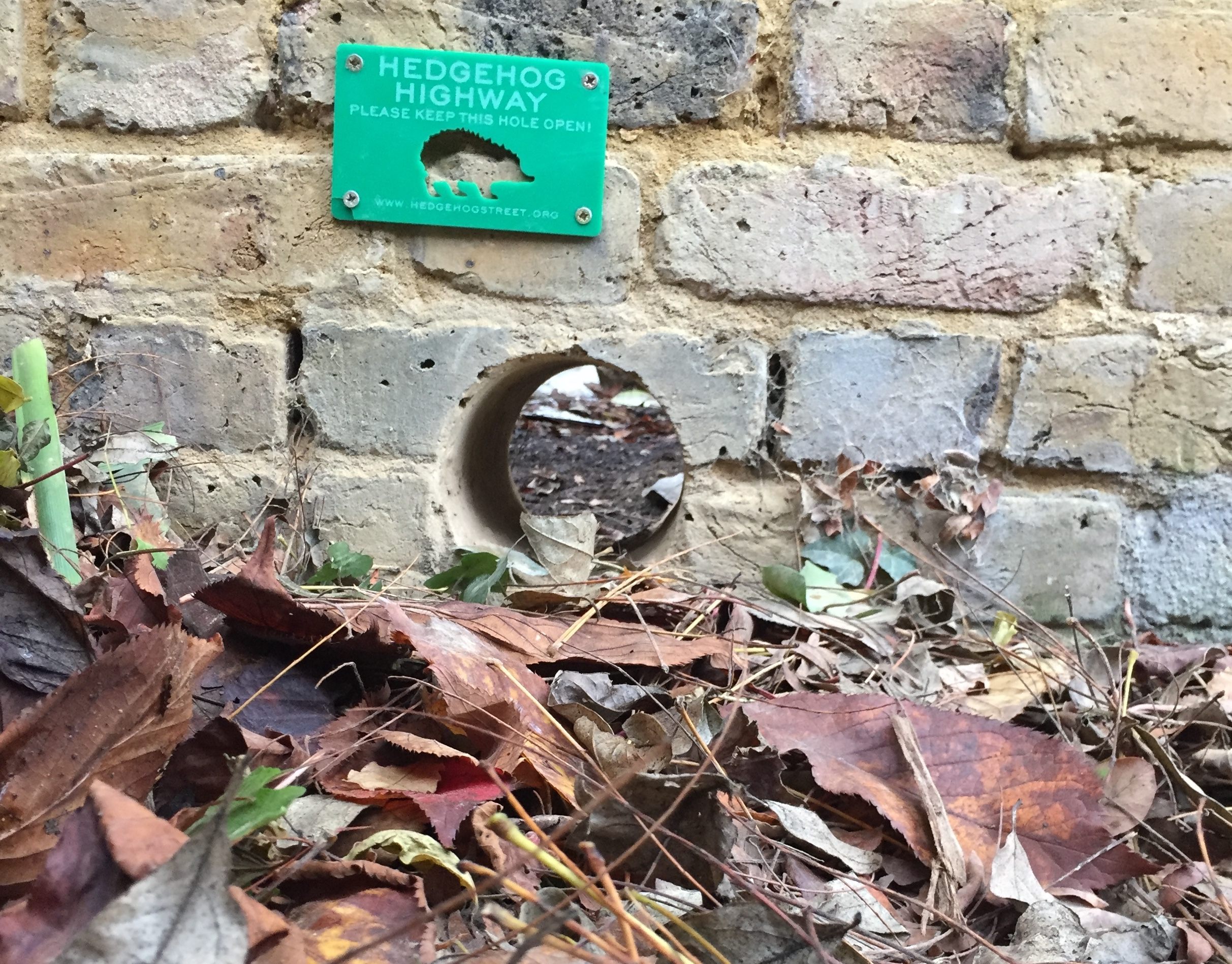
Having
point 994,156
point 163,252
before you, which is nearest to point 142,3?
point 163,252

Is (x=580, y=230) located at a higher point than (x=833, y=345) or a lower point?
higher

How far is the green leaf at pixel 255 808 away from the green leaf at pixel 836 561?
3.54ft

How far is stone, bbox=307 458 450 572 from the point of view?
1.56 metres

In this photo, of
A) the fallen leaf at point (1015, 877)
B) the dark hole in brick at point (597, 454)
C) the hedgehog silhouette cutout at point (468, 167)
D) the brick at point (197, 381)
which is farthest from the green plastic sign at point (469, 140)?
the fallen leaf at point (1015, 877)

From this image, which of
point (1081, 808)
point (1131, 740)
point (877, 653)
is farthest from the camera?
point (877, 653)

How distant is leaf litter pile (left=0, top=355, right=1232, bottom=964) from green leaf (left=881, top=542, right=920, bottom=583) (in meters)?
0.19

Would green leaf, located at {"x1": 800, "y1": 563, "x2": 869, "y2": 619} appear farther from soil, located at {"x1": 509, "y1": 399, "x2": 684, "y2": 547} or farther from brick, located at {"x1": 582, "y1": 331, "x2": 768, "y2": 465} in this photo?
soil, located at {"x1": 509, "y1": 399, "x2": 684, "y2": 547}

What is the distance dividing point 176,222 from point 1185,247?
175 cm

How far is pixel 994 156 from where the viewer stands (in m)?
1.49

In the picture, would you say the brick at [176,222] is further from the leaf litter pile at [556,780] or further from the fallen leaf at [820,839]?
the fallen leaf at [820,839]

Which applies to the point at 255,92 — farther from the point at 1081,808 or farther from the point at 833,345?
the point at 1081,808

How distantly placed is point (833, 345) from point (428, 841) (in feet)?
3.62

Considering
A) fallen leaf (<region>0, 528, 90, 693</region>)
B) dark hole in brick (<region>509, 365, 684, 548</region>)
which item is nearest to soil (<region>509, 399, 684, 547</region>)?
dark hole in brick (<region>509, 365, 684, 548</region>)

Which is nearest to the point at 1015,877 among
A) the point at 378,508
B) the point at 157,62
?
the point at 378,508
